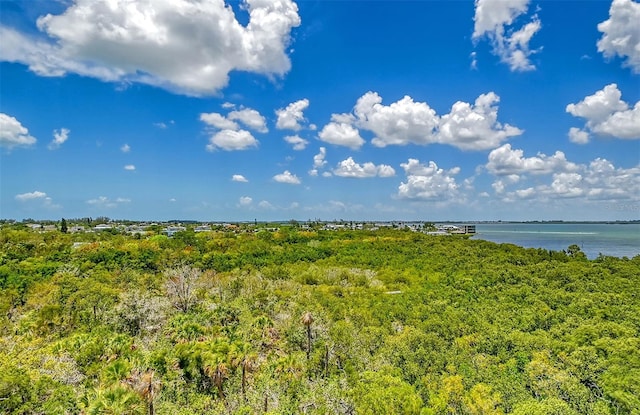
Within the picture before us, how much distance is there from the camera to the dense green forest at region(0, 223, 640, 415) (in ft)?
67.8

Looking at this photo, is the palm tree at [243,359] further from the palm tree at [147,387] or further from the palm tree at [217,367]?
the palm tree at [147,387]

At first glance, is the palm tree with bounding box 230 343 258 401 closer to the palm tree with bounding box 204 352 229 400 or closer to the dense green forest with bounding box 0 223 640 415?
the dense green forest with bounding box 0 223 640 415

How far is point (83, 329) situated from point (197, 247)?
47361 mm

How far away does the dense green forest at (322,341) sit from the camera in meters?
20.7

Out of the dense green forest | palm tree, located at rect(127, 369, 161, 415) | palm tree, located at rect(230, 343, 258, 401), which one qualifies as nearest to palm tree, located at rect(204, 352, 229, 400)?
the dense green forest

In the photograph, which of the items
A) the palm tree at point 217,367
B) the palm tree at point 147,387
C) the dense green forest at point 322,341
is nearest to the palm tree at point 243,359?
the dense green forest at point 322,341

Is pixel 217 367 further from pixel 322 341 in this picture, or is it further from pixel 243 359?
pixel 322 341

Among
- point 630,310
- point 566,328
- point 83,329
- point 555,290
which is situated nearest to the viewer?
point 566,328

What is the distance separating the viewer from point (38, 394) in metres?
20.9

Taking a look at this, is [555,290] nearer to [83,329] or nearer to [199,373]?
[199,373]

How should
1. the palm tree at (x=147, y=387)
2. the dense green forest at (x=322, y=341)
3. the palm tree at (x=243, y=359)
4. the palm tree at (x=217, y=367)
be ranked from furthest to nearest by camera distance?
1. the palm tree at (x=243, y=359)
2. the palm tree at (x=217, y=367)
3. the dense green forest at (x=322, y=341)
4. the palm tree at (x=147, y=387)

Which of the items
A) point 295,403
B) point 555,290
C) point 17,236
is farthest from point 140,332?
point 17,236

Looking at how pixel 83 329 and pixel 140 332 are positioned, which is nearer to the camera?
pixel 83 329

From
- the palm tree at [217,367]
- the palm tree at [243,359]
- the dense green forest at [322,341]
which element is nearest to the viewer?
the dense green forest at [322,341]
